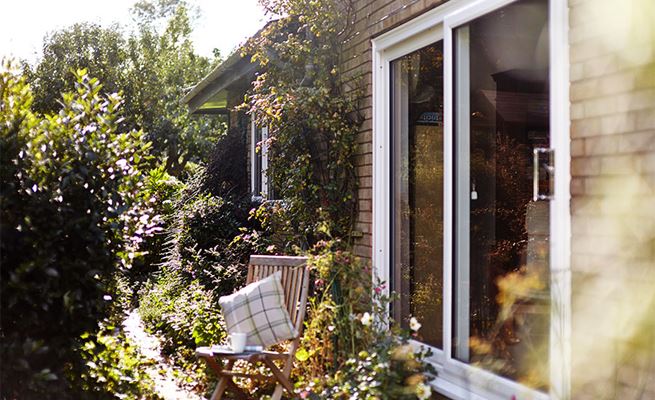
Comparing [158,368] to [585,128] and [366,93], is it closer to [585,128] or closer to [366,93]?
[366,93]

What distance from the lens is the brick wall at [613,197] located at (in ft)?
8.60

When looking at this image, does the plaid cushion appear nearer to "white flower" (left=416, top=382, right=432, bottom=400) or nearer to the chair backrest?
the chair backrest

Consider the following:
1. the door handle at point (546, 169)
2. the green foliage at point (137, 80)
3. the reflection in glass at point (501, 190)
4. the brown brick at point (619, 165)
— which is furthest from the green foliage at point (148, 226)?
the green foliage at point (137, 80)

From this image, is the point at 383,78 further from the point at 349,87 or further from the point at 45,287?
the point at 45,287

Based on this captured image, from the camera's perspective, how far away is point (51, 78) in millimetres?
22375

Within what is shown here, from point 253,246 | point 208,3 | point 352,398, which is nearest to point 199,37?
point 208,3

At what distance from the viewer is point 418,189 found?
15.7 ft

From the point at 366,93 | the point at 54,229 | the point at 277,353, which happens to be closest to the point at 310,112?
the point at 366,93

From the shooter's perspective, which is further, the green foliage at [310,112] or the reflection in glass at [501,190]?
the green foliage at [310,112]

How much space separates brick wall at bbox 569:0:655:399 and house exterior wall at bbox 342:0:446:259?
7.73 ft

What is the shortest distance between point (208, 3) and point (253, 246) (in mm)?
28568

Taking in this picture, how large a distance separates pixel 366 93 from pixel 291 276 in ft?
4.97

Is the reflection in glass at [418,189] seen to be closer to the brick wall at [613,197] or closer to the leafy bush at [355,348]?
the leafy bush at [355,348]

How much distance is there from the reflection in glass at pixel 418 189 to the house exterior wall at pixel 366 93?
0.29 metres
